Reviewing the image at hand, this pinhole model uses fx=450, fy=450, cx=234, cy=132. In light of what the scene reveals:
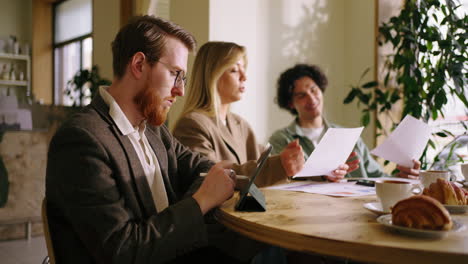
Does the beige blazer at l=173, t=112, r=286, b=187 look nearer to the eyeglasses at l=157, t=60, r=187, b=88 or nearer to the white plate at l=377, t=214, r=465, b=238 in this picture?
the eyeglasses at l=157, t=60, r=187, b=88

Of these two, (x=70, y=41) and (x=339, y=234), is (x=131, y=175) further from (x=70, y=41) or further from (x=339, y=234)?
(x=70, y=41)

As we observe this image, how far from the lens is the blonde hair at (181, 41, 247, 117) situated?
218cm

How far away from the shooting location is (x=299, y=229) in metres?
0.93

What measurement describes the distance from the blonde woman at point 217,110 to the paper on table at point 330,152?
1.47 ft

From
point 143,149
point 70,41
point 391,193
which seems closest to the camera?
point 391,193

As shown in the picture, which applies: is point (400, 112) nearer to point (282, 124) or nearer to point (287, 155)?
point (282, 124)

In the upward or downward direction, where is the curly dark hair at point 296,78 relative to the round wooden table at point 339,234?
upward

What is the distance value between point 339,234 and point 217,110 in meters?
1.36

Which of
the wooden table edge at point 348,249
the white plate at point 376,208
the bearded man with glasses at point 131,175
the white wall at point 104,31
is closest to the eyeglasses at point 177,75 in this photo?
the bearded man with glasses at point 131,175

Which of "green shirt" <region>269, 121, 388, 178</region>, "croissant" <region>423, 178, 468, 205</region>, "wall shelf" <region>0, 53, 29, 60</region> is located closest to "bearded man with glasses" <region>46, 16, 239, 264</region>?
"croissant" <region>423, 178, 468, 205</region>

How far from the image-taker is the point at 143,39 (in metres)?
1.25

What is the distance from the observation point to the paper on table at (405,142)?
1908mm

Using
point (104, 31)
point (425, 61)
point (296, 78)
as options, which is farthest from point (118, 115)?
point (104, 31)

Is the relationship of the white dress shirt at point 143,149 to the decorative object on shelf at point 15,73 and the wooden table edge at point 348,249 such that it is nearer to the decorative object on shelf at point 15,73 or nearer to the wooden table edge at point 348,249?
the wooden table edge at point 348,249
